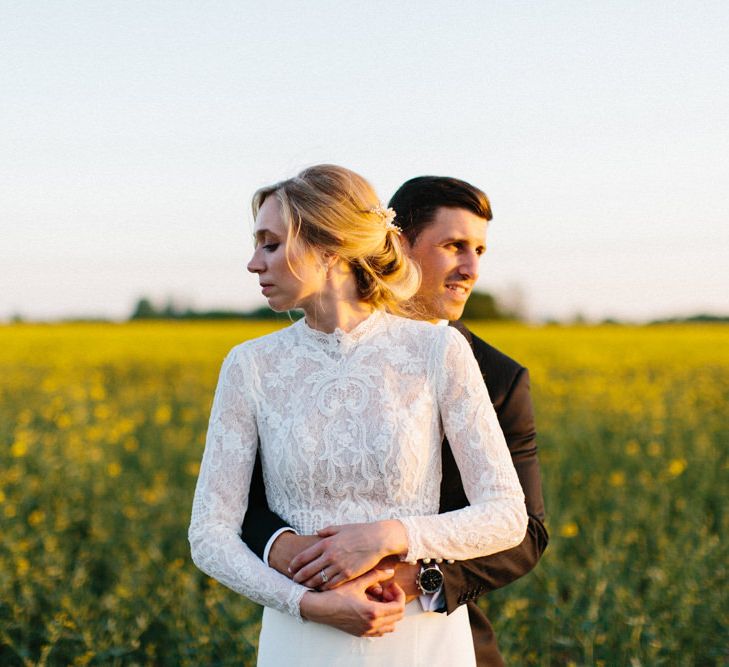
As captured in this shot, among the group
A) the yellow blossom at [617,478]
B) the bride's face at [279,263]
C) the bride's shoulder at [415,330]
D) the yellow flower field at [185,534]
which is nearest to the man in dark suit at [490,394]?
the bride's shoulder at [415,330]

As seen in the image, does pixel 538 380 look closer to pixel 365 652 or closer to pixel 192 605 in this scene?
pixel 192 605

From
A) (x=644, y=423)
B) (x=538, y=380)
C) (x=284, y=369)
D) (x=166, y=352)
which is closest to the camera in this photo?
(x=284, y=369)

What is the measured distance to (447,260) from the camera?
2.27 metres

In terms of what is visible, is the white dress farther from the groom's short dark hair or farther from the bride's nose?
the groom's short dark hair

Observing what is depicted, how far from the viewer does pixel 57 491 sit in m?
5.59

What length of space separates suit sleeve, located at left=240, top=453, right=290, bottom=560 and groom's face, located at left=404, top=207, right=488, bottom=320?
1.95 ft

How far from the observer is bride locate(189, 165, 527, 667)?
1.78 m

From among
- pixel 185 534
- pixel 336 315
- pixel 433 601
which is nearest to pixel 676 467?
pixel 185 534

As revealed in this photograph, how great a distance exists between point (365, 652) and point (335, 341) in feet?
2.04

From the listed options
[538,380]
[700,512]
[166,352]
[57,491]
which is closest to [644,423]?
[700,512]

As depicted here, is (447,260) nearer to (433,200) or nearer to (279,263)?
(433,200)

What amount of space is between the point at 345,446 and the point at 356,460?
3cm

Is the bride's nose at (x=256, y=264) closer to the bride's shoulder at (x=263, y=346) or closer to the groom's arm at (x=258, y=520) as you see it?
the bride's shoulder at (x=263, y=346)

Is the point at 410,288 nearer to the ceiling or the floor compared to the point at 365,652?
nearer to the ceiling
